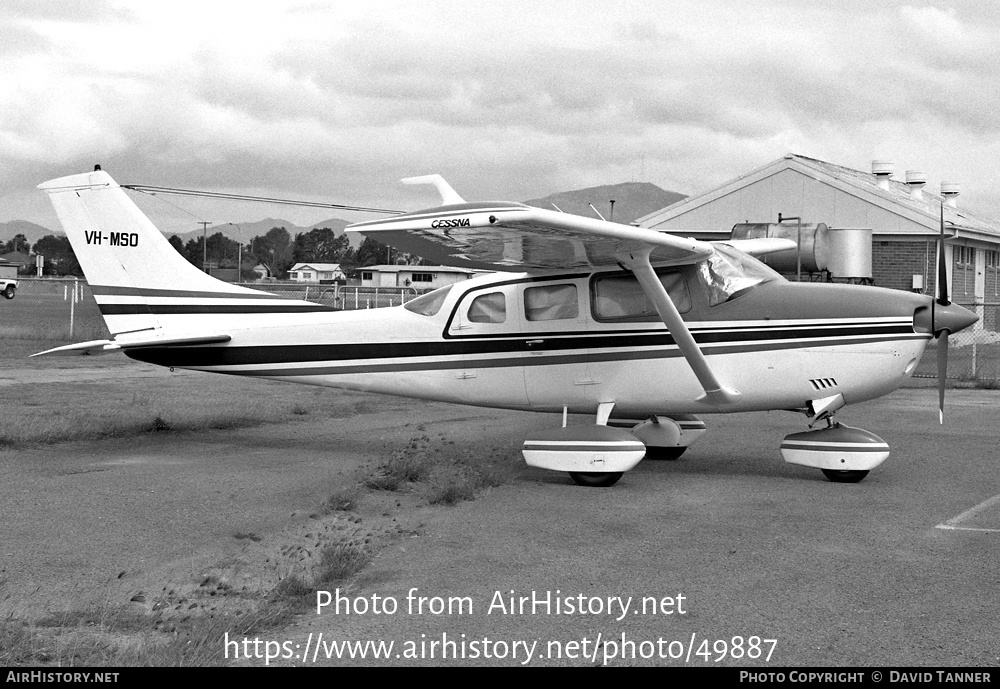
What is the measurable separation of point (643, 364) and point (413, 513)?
3.02 metres

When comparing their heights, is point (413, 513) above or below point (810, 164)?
below

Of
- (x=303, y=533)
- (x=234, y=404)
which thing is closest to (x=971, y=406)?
(x=234, y=404)

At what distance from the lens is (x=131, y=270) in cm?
1173

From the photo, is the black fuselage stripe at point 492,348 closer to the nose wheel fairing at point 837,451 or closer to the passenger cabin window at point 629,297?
the passenger cabin window at point 629,297

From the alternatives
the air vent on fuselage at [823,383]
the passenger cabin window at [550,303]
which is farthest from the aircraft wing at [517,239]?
the air vent on fuselage at [823,383]

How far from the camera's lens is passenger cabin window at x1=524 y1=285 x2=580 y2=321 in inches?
407

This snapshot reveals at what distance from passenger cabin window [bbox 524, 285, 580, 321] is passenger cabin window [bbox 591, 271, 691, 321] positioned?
24 cm

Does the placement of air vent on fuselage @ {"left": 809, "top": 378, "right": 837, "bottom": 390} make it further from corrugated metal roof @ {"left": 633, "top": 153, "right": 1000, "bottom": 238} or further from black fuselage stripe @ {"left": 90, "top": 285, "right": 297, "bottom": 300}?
corrugated metal roof @ {"left": 633, "top": 153, "right": 1000, "bottom": 238}

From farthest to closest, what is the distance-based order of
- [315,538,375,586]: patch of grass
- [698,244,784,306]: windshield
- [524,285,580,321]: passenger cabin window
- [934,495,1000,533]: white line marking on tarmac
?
[524,285,580,321]: passenger cabin window
[698,244,784,306]: windshield
[934,495,1000,533]: white line marking on tarmac
[315,538,375,586]: patch of grass

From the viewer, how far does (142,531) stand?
733 cm

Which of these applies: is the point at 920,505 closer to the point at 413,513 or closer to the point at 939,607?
the point at 939,607

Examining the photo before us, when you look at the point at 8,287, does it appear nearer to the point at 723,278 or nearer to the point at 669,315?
the point at 723,278

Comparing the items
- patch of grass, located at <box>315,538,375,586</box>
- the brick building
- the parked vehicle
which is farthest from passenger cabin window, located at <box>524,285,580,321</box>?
the parked vehicle

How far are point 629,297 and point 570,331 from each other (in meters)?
0.67
